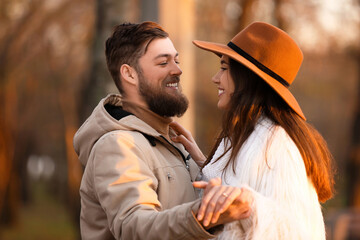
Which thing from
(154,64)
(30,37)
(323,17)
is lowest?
(30,37)

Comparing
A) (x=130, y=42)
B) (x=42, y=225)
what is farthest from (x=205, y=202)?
(x=42, y=225)

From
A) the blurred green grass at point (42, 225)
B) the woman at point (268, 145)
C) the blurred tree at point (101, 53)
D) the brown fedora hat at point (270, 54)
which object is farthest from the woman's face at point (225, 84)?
the blurred green grass at point (42, 225)

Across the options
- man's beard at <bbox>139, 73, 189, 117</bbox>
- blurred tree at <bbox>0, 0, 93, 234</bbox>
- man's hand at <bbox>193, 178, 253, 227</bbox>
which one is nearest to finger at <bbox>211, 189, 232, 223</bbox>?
man's hand at <bbox>193, 178, 253, 227</bbox>

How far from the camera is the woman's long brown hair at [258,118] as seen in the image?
3.70 m

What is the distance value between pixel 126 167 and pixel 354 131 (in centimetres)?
1572

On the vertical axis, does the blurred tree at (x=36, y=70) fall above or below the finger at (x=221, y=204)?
below

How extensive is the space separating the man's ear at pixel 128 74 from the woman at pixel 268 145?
58 centimetres

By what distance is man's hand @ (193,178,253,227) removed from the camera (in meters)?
2.97

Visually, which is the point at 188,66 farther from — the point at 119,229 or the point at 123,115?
the point at 119,229

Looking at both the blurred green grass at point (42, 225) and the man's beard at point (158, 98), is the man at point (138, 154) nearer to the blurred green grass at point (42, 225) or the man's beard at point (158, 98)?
the man's beard at point (158, 98)

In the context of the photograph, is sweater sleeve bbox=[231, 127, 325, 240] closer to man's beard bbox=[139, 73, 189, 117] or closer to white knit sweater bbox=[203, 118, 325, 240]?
white knit sweater bbox=[203, 118, 325, 240]

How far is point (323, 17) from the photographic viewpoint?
53.1 feet

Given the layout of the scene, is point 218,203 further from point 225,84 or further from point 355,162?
point 355,162

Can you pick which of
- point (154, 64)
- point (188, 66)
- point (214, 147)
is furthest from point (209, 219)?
point (188, 66)
